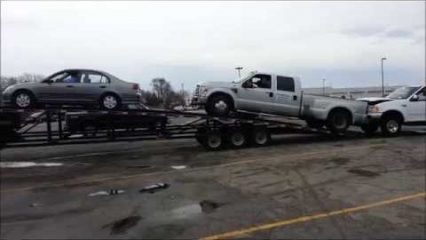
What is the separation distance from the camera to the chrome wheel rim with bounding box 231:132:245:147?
92.9 ft

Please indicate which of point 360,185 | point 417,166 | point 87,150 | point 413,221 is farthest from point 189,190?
point 87,150

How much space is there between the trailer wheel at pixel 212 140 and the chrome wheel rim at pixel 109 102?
22.8 ft

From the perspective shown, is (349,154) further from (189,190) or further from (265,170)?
(189,190)

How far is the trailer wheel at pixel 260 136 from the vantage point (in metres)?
28.7

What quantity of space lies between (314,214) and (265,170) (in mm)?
5313

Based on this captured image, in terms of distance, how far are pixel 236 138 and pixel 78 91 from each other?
30.4 ft

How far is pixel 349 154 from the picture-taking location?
85.9 feet

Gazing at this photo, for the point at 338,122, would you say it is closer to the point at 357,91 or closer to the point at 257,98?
the point at 257,98

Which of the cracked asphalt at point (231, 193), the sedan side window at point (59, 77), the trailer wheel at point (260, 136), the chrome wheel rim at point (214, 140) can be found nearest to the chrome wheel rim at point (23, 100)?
the sedan side window at point (59, 77)

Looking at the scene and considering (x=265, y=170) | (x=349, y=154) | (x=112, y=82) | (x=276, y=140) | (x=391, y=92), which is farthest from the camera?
(x=276, y=140)

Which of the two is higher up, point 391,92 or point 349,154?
point 391,92

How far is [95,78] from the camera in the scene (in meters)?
20.0

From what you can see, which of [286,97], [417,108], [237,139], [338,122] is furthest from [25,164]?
[417,108]

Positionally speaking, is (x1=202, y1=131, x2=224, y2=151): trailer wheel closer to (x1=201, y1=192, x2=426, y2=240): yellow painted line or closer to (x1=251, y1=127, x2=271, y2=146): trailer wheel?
(x1=251, y1=127, x2=271, y2=146): trailer wheel
